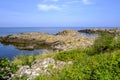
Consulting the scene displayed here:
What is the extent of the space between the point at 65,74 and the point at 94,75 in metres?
1.14

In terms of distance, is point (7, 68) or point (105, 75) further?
point (7, 68)

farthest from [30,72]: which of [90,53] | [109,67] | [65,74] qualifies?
[90,53]

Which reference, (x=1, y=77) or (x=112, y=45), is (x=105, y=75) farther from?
(x=112, y=45)

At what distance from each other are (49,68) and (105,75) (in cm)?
326

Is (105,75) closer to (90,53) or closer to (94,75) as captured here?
(94,75)

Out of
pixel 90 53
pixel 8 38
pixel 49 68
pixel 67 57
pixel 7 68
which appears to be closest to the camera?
→ pixel 7 68

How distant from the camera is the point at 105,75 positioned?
750 centimetres

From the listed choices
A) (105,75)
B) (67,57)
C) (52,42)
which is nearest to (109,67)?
(105,75)

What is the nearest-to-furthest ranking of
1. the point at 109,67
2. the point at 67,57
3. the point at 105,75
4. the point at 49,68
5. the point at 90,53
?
the point at 105,75 → the point at 109,67 → the point at 49,68 → the point at 67,57 → the point at 90,53

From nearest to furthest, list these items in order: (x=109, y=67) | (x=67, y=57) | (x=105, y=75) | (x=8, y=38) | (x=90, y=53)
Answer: (x=105, y=75), (x=109, y=67), (x=67, y=57), (x=90, y=53), (x=8, y=38)

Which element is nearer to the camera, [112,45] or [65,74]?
[65,74]

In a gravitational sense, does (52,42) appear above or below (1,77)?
below

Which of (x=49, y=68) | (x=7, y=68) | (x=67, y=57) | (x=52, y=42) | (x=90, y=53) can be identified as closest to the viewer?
(x=7, y=68)

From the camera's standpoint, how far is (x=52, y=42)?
140 feet
